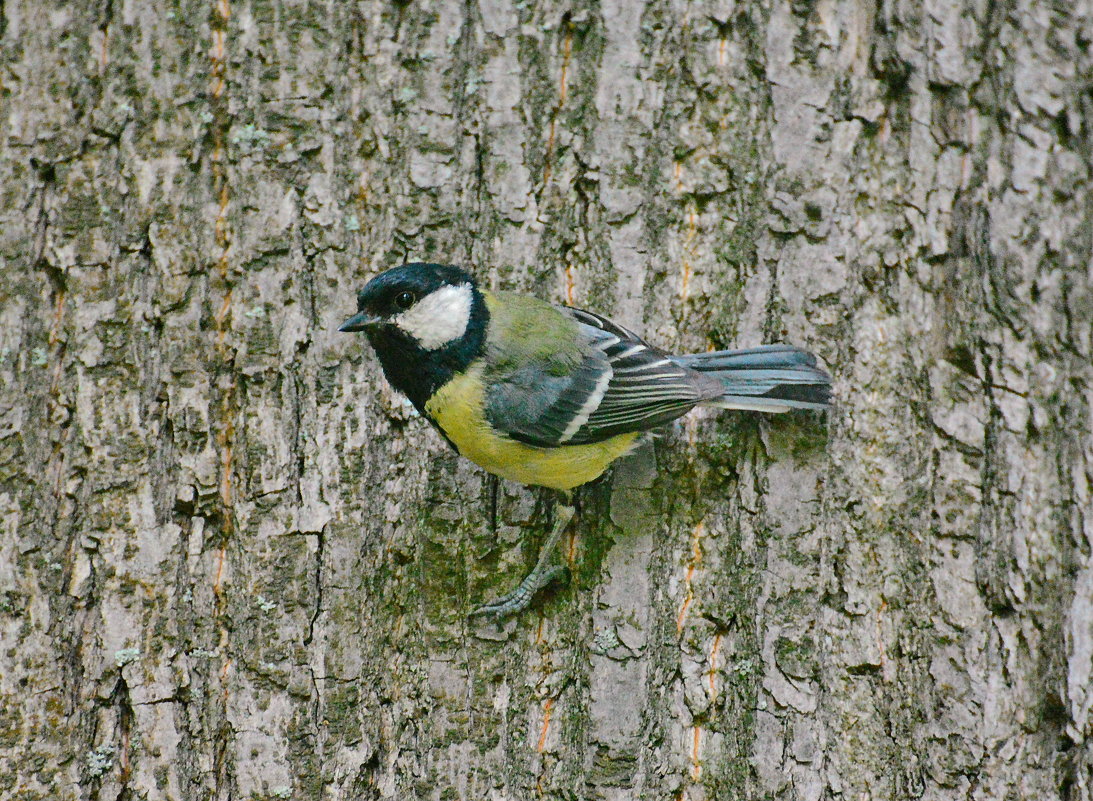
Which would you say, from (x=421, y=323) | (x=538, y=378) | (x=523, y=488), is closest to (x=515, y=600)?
(x=523, y=488)

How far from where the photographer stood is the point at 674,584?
232 centimetres

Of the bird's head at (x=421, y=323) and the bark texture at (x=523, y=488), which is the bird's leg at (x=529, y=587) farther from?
the bird's head at (x=421, y=323)

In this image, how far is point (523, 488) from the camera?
2.56m

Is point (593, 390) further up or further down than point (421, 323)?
further down

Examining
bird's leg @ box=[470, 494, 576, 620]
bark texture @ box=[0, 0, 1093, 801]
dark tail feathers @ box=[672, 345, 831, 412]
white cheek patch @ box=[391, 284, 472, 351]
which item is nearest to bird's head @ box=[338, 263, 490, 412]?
white cheek patch @ box=[391, 284, 472, 351]

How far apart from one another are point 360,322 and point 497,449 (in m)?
0.48

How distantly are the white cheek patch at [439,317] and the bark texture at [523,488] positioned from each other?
6.4 inches

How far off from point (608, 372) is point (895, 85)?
1.20 m

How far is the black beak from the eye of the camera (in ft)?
7.57

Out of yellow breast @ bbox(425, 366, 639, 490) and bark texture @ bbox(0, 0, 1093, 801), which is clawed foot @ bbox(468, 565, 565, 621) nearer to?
bark texture @ bbox(0, 0, 1093, 801)

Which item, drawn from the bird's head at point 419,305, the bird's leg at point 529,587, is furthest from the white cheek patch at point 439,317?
the bird's leg at point 529,587

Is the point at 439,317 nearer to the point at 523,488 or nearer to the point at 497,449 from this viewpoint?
the point at 497,449

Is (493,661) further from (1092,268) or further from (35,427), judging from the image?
(1092,268)

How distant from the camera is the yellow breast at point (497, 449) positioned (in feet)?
7.89
